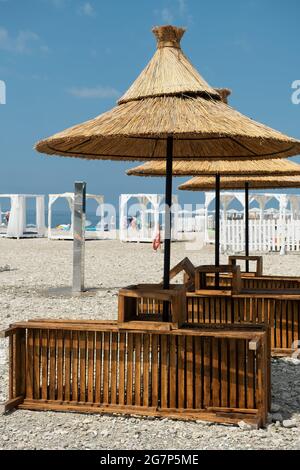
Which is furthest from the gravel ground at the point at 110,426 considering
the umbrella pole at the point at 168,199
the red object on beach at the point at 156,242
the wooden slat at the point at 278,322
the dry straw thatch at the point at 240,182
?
the red object on beach at the point at 156,242

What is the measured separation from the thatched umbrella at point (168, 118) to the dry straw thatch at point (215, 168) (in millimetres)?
1887

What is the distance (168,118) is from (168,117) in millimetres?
13

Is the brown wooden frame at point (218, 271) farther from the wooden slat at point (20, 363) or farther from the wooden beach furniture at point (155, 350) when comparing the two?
the wooden slat at point (20, 363)

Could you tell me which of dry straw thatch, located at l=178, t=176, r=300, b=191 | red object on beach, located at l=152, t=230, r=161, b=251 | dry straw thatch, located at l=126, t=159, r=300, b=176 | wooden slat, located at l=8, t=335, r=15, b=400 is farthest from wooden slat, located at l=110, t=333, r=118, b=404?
A: red object on beach, located at l=152, t=230, r=161, b=251

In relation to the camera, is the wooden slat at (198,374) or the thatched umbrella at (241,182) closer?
the wooden slat at (198,374)

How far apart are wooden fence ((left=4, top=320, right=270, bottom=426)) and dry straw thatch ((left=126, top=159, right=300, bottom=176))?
127 inches

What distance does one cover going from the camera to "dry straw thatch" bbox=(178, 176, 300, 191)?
29.6 feet

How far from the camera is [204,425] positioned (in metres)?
3.79

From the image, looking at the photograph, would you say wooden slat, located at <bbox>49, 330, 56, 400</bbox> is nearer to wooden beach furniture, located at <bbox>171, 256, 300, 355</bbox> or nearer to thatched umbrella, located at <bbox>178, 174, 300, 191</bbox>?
wooden beach furniture, located at <bbox>171, 256, 300, 355</bbox>

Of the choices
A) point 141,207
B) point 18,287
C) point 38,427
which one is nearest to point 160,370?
point 38,427

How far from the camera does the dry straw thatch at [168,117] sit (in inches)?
153

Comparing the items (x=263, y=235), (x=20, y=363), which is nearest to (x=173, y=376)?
(x=20, y=363)
